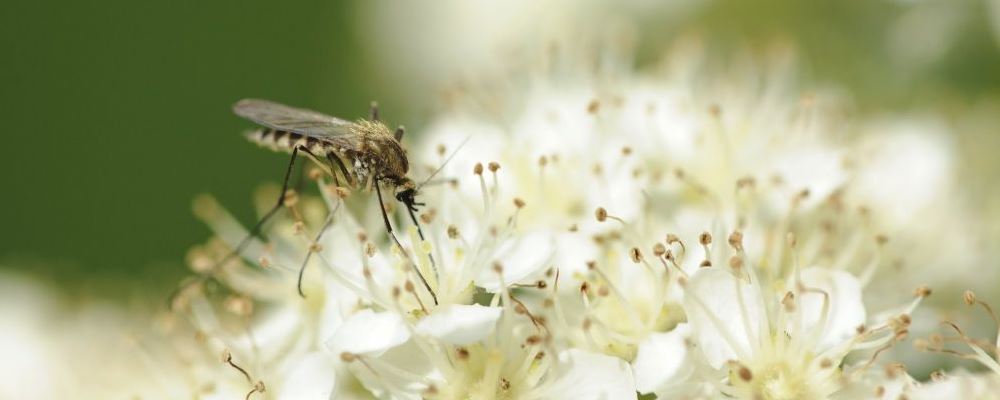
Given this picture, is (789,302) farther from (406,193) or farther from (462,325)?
(406,193)

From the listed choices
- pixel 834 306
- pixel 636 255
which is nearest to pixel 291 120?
pixel 636 255

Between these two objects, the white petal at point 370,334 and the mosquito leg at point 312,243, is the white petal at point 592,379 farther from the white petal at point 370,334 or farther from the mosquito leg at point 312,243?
the mosquito leg at point 312,243

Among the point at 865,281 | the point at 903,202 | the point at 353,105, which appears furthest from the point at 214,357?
the point at 353,105

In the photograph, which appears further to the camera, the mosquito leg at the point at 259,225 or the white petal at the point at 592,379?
the mosquito leg at the point at 259,225

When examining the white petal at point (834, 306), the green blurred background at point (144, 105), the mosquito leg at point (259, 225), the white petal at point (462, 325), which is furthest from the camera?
the green blurred background at point (144, 105)

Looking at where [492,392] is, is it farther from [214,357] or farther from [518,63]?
[518,63]

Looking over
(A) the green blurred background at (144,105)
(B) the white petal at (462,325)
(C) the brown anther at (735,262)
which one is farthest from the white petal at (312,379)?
(A) the green blurred background at (144,105)
